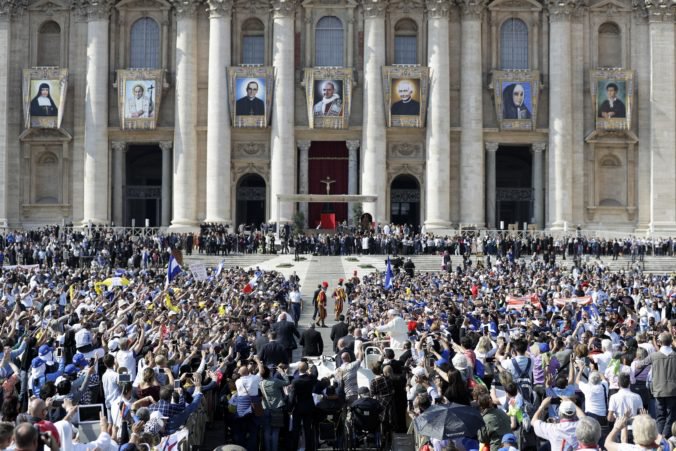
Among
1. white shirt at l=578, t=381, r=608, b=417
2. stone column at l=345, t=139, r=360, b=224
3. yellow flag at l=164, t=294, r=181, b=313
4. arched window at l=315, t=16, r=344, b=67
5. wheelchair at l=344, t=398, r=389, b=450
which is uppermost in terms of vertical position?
arched window at l=315, t=16, r=344, b=67

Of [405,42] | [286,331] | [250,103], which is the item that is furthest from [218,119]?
[286,331]

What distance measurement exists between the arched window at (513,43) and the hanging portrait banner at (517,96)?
1.62 meters

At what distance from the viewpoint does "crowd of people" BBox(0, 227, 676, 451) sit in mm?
12219

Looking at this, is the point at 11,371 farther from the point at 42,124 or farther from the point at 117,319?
the point at 42,124

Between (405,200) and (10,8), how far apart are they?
2765 centimetres

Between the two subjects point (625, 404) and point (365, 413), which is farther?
point (365, 413)

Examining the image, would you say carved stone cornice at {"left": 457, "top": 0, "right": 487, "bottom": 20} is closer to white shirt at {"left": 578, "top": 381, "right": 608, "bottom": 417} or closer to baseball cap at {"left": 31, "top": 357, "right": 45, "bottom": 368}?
white shirt at {"left": 578, "top": 381, "right": 608, "bottom": 417}

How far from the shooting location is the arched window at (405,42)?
65.1 metres

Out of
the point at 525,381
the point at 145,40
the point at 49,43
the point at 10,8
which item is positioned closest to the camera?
the point at 525,381

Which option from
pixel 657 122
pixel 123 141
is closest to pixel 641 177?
pixel 657 122

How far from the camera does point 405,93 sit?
6300cm

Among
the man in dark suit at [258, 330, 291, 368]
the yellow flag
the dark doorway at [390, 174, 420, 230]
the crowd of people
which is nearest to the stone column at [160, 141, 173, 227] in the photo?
the dark doorway at [390, 174, 420, 230]

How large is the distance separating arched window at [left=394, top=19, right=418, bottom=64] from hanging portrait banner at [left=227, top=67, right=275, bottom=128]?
8.25 metres

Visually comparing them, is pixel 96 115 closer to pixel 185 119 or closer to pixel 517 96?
pixel 185 119
